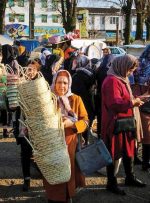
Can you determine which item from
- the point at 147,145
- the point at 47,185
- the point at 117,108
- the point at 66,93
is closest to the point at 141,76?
the point at 147,145

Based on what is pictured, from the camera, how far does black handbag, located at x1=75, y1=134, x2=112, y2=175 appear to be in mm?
4434

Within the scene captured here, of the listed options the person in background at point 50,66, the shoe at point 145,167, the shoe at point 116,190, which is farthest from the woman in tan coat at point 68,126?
the person in background at point 50,66

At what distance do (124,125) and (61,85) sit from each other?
0.95 meters

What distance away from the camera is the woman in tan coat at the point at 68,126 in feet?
14.5

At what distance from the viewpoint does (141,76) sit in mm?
6133

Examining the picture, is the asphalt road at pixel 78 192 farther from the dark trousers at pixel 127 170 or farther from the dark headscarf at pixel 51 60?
the dark headscarf at pixel 51 60

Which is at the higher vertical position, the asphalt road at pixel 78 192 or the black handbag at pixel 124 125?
the black handbag at pixel 124 125

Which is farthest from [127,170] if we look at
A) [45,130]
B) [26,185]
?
[45,130]

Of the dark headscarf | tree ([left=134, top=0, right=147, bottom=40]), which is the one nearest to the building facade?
tree ([left=134, top=0, right=147, bottom=40])

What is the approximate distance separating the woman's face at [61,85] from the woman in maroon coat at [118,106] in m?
0.58

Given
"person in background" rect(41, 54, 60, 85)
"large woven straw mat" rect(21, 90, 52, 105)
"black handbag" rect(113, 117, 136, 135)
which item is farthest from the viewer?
"person in background" rect(41, 54, 60, 85)

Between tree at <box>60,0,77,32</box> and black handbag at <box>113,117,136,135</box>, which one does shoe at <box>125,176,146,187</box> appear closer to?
black handbag at <box>113,117,136,135</box>

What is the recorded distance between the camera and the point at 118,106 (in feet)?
15.9

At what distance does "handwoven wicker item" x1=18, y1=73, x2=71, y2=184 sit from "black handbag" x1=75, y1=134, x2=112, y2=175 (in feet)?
1.10
